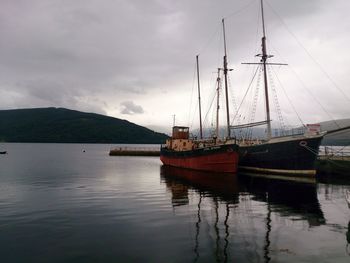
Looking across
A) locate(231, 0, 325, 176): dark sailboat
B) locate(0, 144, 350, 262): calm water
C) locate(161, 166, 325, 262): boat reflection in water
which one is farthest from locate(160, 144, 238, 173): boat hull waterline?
locate(0, 144, 350, 262): calm water

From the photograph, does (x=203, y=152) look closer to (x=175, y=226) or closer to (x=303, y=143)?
(x=303, y=143)

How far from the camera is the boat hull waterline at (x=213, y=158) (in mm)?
42062

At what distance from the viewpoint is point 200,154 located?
47125 mm

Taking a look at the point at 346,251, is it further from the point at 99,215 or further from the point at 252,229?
the point at 99,215

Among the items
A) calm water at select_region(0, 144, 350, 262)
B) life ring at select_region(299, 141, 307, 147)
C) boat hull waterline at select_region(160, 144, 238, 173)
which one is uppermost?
life ring at select_region(299, 141, 307, 147)

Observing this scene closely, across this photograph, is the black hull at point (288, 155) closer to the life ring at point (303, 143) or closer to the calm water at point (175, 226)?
the life ring at point (303, 143)

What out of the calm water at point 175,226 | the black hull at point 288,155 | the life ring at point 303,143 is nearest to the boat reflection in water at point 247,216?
the calm water at point 175,226

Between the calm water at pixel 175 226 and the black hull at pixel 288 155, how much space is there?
26.6 ft

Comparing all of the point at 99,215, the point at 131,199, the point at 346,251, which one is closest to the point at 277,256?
the point at 346,251

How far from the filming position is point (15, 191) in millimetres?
29812

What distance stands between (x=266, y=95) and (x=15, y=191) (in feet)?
109

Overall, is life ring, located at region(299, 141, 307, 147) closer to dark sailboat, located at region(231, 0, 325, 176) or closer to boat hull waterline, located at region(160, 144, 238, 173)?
dark sailboat, located at region(231, 0, 325, 176)

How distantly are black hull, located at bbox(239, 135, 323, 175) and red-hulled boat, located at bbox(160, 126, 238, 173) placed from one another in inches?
139

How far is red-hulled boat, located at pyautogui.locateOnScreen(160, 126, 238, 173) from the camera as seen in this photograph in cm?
4247
